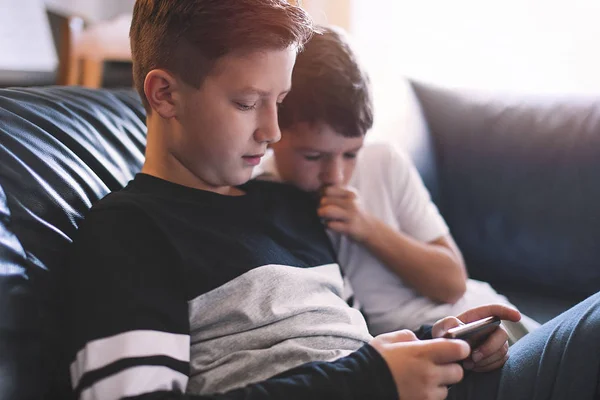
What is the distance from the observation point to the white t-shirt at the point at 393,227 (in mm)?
1082

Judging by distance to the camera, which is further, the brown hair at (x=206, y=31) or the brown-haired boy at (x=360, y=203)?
the brown-haired boy at (x=360, y=203)

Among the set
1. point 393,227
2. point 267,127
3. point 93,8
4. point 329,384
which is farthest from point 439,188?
point 93,8

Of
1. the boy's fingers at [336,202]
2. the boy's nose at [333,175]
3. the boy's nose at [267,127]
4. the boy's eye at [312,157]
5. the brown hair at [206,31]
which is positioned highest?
the brown hair at [206,31]

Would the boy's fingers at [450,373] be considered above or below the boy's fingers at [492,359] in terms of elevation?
above

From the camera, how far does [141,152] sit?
1.05 metres

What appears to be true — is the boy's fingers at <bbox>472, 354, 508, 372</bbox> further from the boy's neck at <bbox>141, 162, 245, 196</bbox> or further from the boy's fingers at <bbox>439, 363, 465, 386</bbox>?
the boy's neck at <bbox>141, 162, 245, 196</bbox>

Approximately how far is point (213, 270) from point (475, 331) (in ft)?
1.06

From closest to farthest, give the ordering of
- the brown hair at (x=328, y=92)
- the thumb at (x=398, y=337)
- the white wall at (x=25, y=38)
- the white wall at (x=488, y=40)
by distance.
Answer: the thumb at (x=398, y=337) → the brown hair at (x=328, y=92) → the white wall at (x=25, y=38) → the white wall at (x=488, y=40)

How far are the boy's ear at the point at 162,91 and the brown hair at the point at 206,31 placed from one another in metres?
0.01

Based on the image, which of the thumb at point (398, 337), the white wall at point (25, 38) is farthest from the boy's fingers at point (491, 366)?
the white wall at point (25, 38)

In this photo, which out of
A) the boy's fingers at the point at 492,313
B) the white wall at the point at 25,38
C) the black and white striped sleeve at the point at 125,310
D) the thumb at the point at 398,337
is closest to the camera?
the black and white striped sleeve at the point at 125,310

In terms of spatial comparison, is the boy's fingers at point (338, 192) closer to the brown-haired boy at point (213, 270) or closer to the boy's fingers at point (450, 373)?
the brown-haired boy at point (213, 270)

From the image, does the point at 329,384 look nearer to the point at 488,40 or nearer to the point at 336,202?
the point at 336,202

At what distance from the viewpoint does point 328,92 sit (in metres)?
1.01
